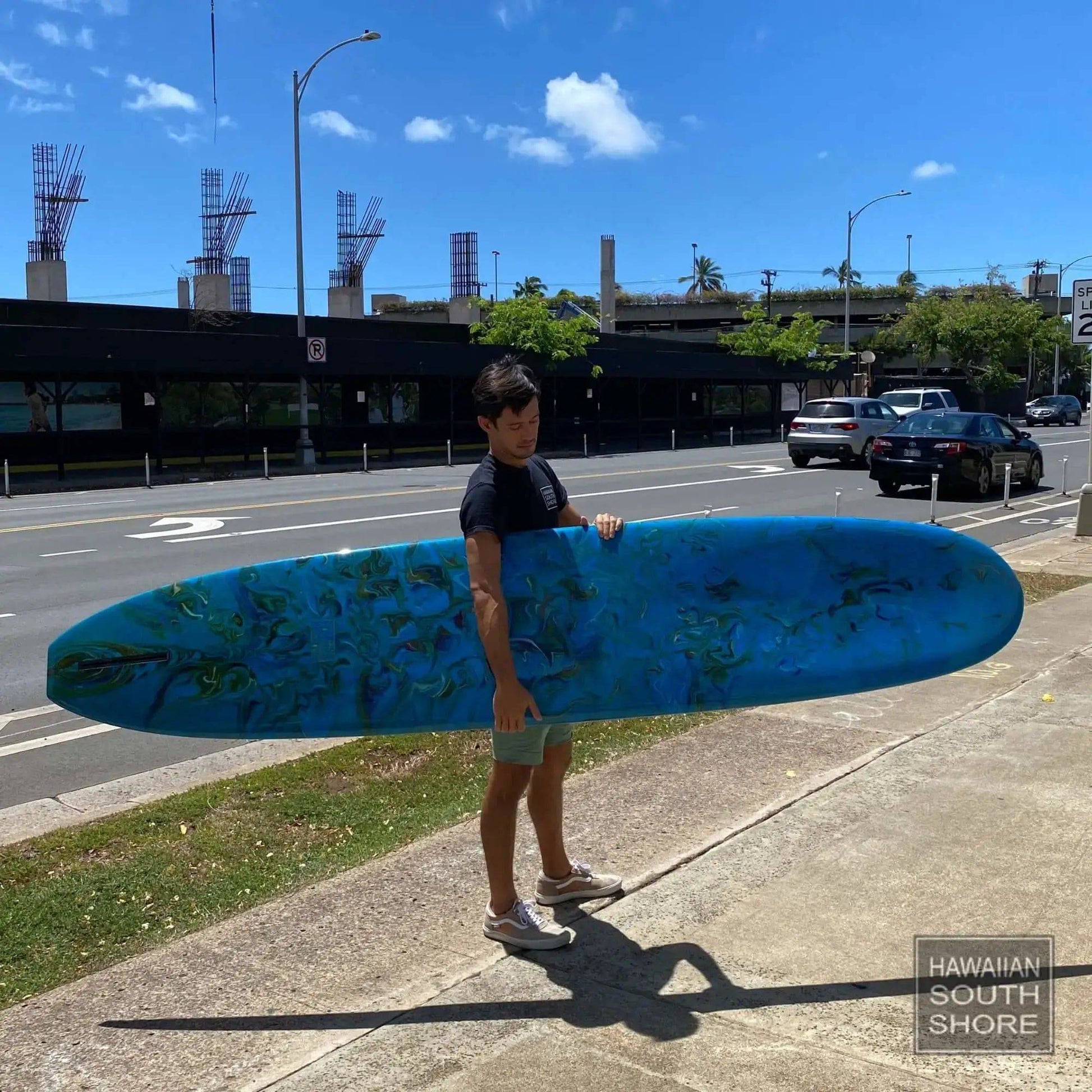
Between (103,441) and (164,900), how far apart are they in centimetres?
2588

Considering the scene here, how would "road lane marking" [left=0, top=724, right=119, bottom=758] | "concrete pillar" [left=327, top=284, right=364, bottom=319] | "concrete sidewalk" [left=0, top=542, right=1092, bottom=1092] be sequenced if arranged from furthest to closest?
"concrete pillar" [left=327, top=284, right=364, bottom=319] < "road lane marking" [left=0, top=724, right=119, bottom=758] < "concrete sidewalk" [left=0, top=542, right=1092, bottom=1092]

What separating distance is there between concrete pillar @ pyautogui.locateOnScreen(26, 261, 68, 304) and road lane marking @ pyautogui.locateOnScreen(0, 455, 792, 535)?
27901 mm

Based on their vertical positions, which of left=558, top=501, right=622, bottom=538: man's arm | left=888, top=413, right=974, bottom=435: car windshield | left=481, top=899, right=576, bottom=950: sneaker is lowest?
left=481, top=899, right=576, bottom=950: sneaker

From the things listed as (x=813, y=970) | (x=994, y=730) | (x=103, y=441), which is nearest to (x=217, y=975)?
(x=813, y=970)

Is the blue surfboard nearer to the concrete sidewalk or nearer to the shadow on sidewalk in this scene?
the concrete sidewalk

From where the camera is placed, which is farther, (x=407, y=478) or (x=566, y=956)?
(x=407, y=478)

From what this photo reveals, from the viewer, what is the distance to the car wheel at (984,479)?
20172 millimetres

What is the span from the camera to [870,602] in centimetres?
409

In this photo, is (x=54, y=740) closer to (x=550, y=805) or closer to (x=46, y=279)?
(x=550, y=805)

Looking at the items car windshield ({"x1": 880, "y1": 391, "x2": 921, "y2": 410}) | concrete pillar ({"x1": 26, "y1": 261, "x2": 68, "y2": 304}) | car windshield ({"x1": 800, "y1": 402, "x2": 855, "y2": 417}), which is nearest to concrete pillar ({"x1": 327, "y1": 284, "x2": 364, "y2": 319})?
concrete pillar ({"x1": 26, "y1": 261, "x2": 68, "y2": 304})

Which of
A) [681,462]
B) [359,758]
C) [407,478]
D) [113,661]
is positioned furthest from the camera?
[681,462]

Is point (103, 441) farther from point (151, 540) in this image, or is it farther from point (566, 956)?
point (566, 956)

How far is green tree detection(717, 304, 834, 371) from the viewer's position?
51000 mm

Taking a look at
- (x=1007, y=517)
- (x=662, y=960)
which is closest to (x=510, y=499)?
(x=662, y=960)
